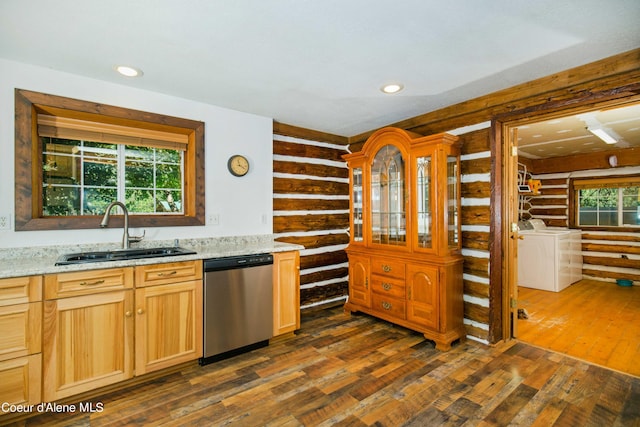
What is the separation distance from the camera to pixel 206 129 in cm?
314

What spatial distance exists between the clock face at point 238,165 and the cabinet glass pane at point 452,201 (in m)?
2.16

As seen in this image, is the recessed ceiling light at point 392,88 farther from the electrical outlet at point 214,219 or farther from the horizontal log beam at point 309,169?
the electrical outlet at point 214,219

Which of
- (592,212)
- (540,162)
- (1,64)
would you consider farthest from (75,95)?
(592,212)

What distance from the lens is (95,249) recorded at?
255 centimetres

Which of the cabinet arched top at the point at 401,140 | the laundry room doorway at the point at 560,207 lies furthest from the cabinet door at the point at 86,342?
the laundry room doorway at the point at 560,207

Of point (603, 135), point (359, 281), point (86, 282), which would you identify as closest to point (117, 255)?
point (86, 282)

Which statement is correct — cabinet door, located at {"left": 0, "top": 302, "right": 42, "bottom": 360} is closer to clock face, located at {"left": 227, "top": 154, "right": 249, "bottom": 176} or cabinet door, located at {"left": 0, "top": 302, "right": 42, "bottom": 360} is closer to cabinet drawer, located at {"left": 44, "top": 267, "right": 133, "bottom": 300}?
cabinet drawer, located at {"left": 44, "top": 267, "right": 133, "bottom": 300}

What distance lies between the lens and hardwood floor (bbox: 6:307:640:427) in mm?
1930

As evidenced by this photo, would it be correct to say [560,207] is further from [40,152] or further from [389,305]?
[40,152]

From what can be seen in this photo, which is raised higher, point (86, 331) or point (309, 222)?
point (309, 222)

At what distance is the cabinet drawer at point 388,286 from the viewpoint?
10.6ft

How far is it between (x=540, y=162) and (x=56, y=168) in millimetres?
7905

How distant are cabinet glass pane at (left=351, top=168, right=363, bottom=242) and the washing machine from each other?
2849 millimetres

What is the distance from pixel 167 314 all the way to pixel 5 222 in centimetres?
136
